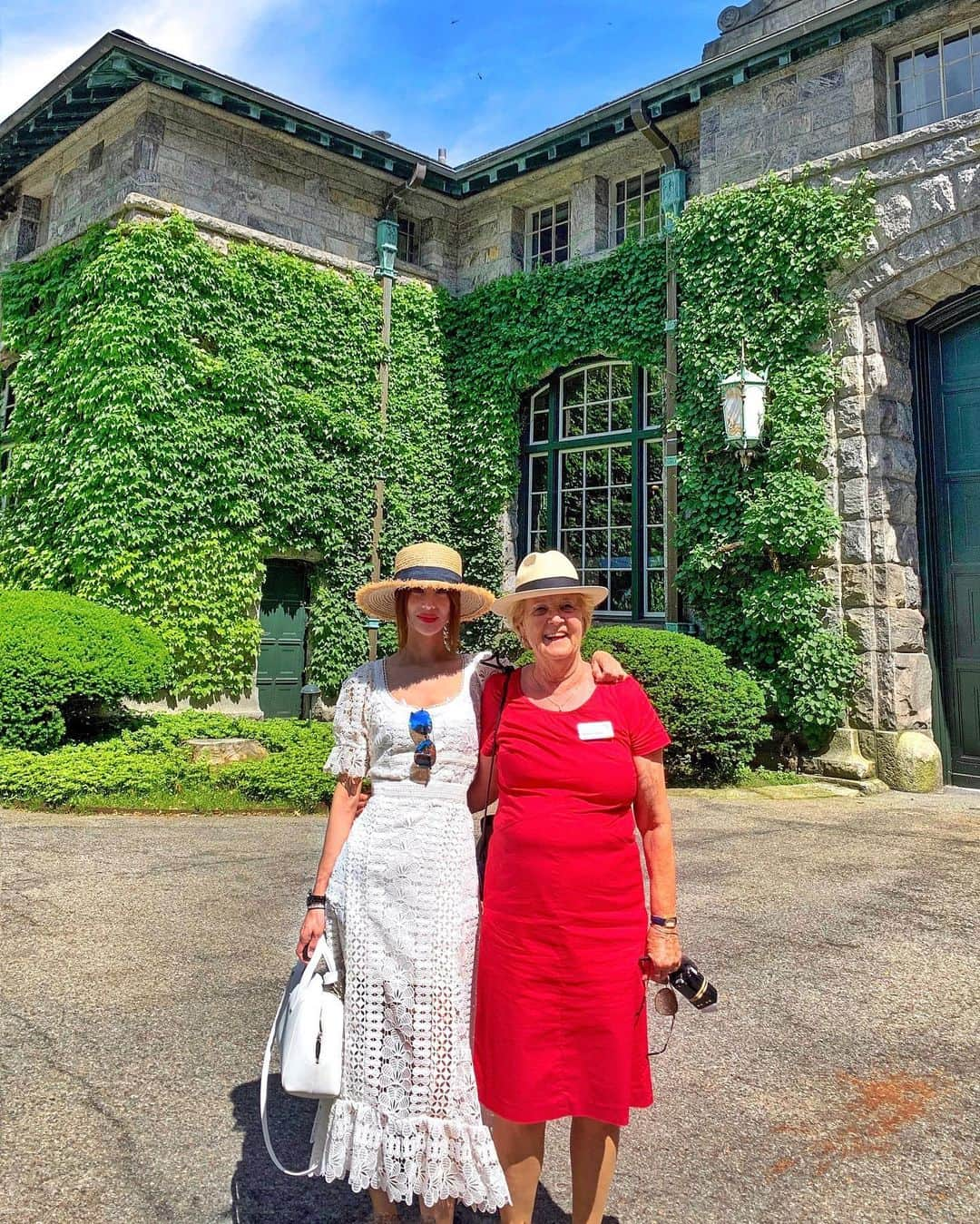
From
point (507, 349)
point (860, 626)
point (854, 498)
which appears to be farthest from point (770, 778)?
point (507, 349)

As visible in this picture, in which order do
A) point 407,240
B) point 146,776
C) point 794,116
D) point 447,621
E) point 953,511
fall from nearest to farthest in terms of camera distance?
point 447,621
point 146,776
point 953,511
point 794,116
point 407,240

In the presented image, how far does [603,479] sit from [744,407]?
9.75 feet

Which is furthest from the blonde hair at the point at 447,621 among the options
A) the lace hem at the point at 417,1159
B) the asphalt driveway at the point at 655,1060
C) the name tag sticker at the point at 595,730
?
the asphalt driveway at the point at 655,1060

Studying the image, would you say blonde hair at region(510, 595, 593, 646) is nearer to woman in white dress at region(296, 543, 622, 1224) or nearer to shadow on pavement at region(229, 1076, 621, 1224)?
woman in white dress at region(296, 543, 622, 1224)

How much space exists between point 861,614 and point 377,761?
24.8 feet

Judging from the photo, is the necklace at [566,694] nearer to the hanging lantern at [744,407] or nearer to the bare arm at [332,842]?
the bare arm at [332,842]

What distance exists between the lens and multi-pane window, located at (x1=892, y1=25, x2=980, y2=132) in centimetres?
867

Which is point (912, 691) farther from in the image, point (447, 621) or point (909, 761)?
point (447, 621)

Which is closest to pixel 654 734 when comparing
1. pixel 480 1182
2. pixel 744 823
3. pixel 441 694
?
pixel 441 694

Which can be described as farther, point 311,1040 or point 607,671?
point 607,671

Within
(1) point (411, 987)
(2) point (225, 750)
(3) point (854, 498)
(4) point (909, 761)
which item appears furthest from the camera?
(3) point (854, 498)

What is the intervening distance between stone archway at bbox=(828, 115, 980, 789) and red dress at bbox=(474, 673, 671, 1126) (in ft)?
24.0

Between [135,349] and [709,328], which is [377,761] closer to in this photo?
[709,328]

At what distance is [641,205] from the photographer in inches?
460
